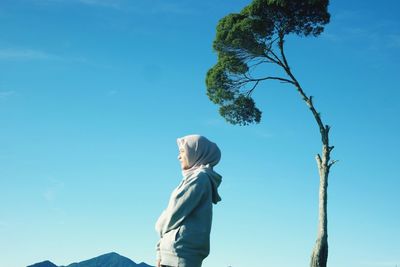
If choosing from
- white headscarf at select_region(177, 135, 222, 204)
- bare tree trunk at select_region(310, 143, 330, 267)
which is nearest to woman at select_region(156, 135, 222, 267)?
white headscarf at select_region(177, 135, 222, 204)

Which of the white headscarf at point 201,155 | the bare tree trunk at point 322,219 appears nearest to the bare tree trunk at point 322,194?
the bare tree trunk at point 322,219

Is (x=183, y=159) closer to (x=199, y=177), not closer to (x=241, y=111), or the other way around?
(x=199, y=177)

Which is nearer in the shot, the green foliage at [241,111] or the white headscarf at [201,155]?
the white headscarf at [201,155]

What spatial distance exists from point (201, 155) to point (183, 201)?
41 cm

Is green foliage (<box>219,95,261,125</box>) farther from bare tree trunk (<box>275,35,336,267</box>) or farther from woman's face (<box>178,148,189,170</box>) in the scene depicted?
woman's face (<box>178,148,189,170</box>)

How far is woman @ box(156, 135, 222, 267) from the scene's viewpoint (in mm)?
3354

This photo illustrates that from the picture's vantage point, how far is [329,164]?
14.9 metres

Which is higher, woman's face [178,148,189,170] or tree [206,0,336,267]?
tree [206,0,336,267]

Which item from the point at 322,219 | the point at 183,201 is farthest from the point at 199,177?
the point at 322,219

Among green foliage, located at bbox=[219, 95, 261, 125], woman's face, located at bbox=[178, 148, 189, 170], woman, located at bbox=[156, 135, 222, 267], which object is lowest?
woman, located at bbox=[156, 135, 222, 267]

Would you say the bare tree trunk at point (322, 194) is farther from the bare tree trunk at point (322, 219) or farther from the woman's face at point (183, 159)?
the woman's face at point (183, 159)

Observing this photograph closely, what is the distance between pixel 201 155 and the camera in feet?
12.0

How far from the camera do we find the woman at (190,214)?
335 cm

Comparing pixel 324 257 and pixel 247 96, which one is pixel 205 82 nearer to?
pixel 247 96
